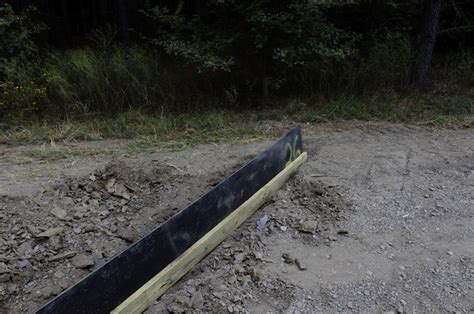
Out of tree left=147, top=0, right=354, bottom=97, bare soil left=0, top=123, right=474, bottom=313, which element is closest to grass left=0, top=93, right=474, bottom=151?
bare soil left=0, top=123, right=474, bottom=313

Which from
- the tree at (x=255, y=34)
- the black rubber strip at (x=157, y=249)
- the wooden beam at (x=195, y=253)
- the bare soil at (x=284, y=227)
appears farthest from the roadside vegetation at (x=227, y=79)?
the black rubber strip at (x=157, y=249)

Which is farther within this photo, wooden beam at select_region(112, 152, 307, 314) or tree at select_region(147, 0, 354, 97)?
tree at select_region(147, 0, 354, 97)

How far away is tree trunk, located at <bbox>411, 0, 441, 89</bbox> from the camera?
6105 millimetres

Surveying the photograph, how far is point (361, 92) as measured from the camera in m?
6.30

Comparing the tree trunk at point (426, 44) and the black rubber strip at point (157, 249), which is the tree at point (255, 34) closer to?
the tree trunk at point (426, 44)

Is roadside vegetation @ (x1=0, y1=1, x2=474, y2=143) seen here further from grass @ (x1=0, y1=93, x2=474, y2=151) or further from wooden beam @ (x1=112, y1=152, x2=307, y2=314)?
wooden beam @ (x1=112, y1=152, x2=307, y2=314)

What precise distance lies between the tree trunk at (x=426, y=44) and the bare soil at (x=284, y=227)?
212 centimetres

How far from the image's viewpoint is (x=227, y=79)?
6.46 metres

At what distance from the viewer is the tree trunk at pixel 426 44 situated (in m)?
6.11

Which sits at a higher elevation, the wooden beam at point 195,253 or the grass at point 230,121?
the grass at point 230,121

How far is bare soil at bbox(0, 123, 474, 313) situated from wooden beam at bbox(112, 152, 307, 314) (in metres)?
0.06

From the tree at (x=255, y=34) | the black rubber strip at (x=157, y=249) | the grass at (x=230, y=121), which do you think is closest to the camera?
the black rubber strip at (x=157, y=249)

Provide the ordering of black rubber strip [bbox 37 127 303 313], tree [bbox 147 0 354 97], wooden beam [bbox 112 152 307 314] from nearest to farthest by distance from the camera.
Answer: black rubber strip [bbox 37 127 303 313] → wooden beam [bbox 112 152 307 314] → tree [bbox 147 0 354 97]

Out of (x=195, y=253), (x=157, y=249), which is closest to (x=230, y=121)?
(x=195, y=253)
